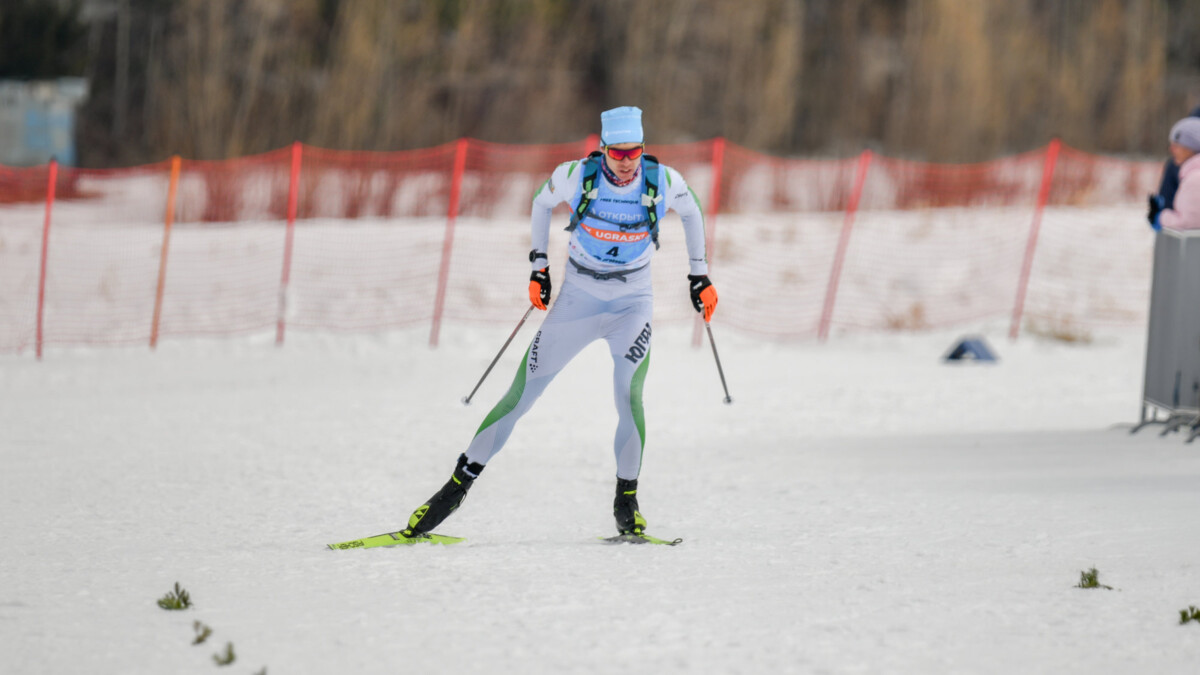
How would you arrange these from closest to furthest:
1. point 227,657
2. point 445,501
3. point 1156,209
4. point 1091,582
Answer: point 227,657 → point 1091,582 → point 445,501 → point 1156,209

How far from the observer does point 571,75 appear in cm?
3916

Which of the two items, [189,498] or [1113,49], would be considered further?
[1113,49]

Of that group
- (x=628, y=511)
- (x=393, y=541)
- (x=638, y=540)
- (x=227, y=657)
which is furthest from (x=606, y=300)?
(x=227, y=657)

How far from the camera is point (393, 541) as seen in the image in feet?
21.3

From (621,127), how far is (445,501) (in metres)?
1.90

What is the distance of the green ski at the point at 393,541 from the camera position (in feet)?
21.2

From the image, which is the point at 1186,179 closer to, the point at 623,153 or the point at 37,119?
the point at 623,153

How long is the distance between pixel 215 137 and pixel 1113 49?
922 inches

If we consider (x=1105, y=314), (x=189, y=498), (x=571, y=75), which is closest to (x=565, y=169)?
(x=189, y=498)

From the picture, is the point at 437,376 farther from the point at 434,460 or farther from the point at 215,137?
the point at 215,137

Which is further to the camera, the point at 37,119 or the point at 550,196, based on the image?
the point at 37,119

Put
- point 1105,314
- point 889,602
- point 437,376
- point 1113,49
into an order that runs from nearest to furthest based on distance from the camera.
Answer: point 889,602 < point 437,376 < point 1105,314 < point 1113,49

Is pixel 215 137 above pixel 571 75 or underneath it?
underneath

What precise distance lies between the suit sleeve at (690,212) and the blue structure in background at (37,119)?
72.9ft
